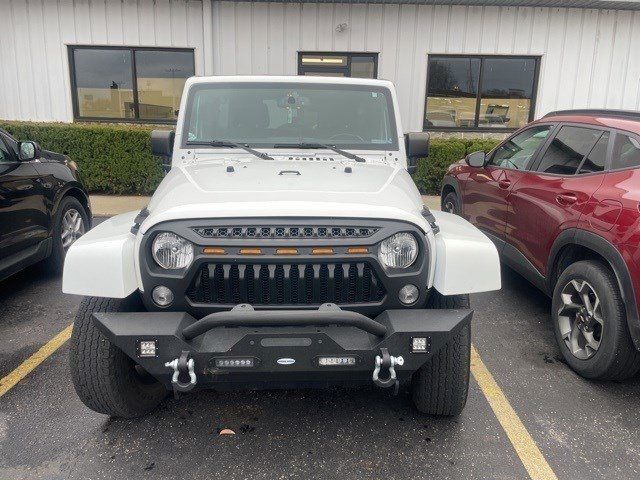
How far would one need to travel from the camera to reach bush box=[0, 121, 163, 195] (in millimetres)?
9500

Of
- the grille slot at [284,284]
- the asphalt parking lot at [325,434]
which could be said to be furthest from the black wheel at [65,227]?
the grille slot at [284,284]

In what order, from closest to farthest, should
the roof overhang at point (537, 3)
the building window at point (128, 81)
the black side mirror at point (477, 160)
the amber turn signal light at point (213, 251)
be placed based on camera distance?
the amber turn signal light at point (213, 251), the black side mirror at point (477, 160), the roof overhang at point (537, 3), the building window at point (128, 81)

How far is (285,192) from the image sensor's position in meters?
2.66

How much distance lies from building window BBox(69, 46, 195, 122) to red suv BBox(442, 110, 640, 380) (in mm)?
8020

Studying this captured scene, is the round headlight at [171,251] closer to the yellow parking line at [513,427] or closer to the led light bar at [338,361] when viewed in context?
the led light bar at [338,361]

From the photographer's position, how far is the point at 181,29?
10539 mm

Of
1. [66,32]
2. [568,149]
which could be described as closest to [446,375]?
[568,149]

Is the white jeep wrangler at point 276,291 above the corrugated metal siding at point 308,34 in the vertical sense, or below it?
below

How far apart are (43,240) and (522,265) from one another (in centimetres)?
436

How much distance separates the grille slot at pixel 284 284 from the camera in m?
2.44

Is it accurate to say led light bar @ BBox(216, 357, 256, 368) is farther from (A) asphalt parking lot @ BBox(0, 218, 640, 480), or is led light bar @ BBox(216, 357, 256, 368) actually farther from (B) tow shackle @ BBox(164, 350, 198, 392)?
(A) asphalt parking lot @ BBox(0, 218, 640, 480)

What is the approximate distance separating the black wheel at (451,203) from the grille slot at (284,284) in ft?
12.2

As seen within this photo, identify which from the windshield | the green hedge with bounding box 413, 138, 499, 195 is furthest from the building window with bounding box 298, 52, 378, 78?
the windshield

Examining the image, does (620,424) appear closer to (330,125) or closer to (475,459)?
(475,459)
